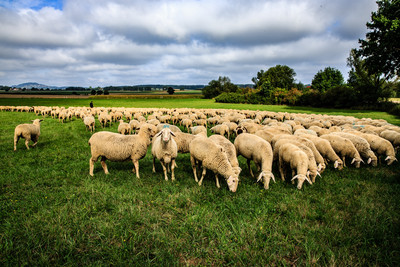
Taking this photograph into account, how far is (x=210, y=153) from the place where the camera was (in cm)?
656

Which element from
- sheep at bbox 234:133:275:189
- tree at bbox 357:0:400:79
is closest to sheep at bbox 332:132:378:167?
sheep at bbox 234:133:275:189

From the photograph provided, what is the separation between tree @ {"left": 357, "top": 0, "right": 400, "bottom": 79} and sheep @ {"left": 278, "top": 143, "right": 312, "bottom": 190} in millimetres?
25854

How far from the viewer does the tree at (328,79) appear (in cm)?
7731

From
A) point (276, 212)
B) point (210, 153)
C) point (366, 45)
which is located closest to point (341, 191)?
point (276, 212)

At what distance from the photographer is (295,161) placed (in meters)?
6.48

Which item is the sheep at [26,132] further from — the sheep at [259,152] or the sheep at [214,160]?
the sheep at [259,152]

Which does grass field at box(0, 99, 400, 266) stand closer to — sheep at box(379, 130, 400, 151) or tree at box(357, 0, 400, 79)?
sheep at box(379, 130, 400, 151)

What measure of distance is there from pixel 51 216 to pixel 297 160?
718cm

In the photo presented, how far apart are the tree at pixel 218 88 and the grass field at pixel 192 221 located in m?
103

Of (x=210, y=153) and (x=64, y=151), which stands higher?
(x=210, y=153)

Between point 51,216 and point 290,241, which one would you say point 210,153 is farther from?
point 51,216

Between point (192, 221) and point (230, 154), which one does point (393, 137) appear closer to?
point (230, 154)

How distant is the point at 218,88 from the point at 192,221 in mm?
111849

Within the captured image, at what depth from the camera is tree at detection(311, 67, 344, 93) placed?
254 feet
